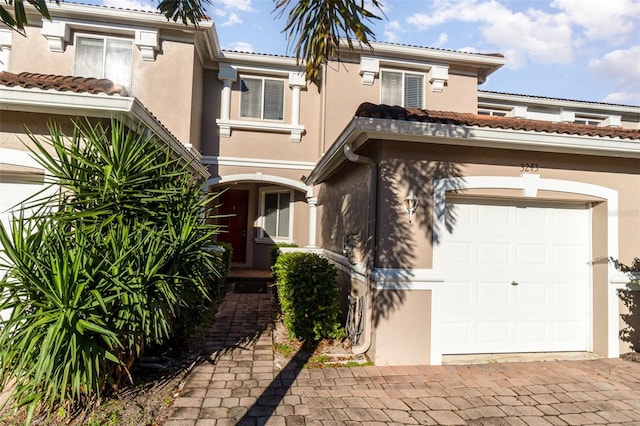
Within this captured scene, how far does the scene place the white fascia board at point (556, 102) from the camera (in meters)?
13.4

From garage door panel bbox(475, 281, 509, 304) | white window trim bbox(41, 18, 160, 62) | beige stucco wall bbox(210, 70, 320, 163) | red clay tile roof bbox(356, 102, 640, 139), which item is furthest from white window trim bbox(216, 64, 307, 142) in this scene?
garage door panel bbox(475, 281, 509, 304)

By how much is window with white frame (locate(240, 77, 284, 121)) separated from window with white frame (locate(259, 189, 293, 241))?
109 inches

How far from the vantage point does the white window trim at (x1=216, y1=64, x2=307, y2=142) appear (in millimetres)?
11023

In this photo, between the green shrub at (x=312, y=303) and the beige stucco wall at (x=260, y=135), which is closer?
the green shrub at (x=312, y=303)

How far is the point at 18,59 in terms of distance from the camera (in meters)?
9.80

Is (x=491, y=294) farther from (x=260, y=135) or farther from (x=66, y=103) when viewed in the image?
(x=260, y=135)

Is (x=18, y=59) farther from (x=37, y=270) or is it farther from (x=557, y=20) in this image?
(x=557, y=20)

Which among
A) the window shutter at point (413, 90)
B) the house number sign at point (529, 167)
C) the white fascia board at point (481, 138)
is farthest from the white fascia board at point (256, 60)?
the house number sign at point (529, 167)

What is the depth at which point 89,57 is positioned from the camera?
9.94 m

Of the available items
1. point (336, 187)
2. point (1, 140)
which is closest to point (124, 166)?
point (1, 140)

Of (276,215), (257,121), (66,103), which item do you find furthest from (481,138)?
(276,215)

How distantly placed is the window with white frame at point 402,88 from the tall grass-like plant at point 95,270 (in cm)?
849

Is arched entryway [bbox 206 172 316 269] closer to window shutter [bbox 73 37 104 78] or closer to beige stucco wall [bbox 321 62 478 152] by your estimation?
beige stucco wall [bbox 321 62 478 152]

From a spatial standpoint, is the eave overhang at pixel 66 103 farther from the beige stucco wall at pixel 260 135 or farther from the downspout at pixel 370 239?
the beige stucco wall at pixel 260 135
